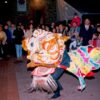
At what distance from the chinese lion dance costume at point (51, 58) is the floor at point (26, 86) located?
16.3 inches

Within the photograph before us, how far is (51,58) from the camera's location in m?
6.85

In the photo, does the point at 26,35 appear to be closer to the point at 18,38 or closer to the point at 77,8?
the point at 18,38

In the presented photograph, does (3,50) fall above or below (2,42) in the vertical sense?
below

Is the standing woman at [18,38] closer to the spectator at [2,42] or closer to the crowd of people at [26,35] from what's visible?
the crowd of people at [26,35]

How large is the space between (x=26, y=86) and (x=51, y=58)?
2103 mm

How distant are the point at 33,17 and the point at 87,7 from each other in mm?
4364

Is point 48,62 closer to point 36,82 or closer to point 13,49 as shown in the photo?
point 36,82

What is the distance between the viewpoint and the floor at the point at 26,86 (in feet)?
25.1

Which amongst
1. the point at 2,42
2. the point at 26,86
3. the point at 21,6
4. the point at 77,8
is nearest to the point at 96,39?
the point at 26,86

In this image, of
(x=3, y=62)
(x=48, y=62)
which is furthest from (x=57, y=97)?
(x=3, y=62)

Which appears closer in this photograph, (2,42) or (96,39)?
(96,39)

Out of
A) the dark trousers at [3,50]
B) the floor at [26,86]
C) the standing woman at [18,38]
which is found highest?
the standing woman at [18,38]

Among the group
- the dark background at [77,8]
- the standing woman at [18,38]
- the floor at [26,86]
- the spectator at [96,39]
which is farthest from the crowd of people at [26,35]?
the dark background at [77,8]

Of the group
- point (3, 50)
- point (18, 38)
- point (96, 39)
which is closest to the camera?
point (96, 39)
